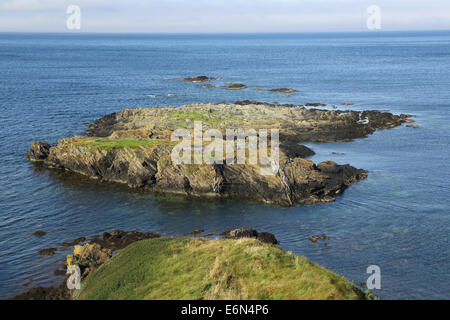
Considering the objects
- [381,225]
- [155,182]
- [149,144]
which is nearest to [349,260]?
[381,225]

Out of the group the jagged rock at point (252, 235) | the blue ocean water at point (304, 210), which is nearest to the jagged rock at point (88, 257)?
the blue ocean water at point (304, 210)

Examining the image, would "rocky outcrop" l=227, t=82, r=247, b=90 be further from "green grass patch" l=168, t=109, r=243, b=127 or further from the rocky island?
the rocky island

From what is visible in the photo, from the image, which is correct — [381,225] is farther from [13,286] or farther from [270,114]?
[270,114]

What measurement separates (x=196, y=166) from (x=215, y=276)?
27.3 m

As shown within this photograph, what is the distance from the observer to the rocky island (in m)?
51.6

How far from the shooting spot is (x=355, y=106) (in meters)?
102

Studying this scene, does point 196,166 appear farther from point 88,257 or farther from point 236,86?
point 236,86

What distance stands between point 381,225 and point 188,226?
19.1 meters

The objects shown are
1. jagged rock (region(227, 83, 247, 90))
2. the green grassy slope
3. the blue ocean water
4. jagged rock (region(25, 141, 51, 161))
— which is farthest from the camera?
jagged rock (region(227, 83, 247, 90))

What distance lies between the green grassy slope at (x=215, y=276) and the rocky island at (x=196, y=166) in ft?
67.0

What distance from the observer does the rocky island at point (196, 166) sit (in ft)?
169

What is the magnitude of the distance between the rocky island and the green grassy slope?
2042 cm

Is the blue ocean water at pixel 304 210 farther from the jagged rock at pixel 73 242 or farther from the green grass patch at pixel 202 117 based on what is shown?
the green grass patch at pixel 202 117

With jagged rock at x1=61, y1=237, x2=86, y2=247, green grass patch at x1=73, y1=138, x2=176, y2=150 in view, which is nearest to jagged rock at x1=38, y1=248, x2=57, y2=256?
jagged rock at x1=61, y1=237, x2=86, y2=247
